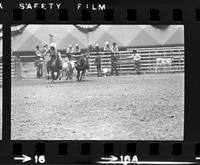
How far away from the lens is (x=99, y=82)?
28547mm

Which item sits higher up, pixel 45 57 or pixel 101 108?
pixel 45 57

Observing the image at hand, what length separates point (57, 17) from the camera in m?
28.5

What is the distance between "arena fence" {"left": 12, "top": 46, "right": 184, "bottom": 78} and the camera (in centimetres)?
2853

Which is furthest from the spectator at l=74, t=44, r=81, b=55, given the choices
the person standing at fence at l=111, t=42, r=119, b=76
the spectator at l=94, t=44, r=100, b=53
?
the person standing at fence at l=111, t=42, r=119, b=76


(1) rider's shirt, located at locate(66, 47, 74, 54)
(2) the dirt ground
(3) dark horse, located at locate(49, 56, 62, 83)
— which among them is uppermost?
(1) rider's shirt, located at locate(66, 47, 74, 54)

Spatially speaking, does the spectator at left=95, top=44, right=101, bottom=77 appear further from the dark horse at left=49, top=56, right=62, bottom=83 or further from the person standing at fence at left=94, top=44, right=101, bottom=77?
the dark horse at left=49, top=56, right=62, bottom=83

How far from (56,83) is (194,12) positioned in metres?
0.97

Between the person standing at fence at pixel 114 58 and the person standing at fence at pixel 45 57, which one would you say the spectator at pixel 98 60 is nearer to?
the person standing at fence at pixel 114 58

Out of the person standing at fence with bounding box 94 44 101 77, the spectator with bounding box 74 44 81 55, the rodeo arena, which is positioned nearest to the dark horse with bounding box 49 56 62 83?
the rodeo arena

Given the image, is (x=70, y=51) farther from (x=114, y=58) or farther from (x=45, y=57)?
(x=114, y=58)

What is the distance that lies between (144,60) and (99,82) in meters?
0.32

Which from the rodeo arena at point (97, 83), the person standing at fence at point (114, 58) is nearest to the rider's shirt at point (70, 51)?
the rodeo arena at point (97, 83)

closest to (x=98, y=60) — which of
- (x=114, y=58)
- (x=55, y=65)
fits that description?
(x=114, y=58)

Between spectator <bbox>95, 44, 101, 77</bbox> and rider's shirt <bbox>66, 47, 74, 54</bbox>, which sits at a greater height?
rider's shirt <bbox>66, 47, 74, 54</bbox>
